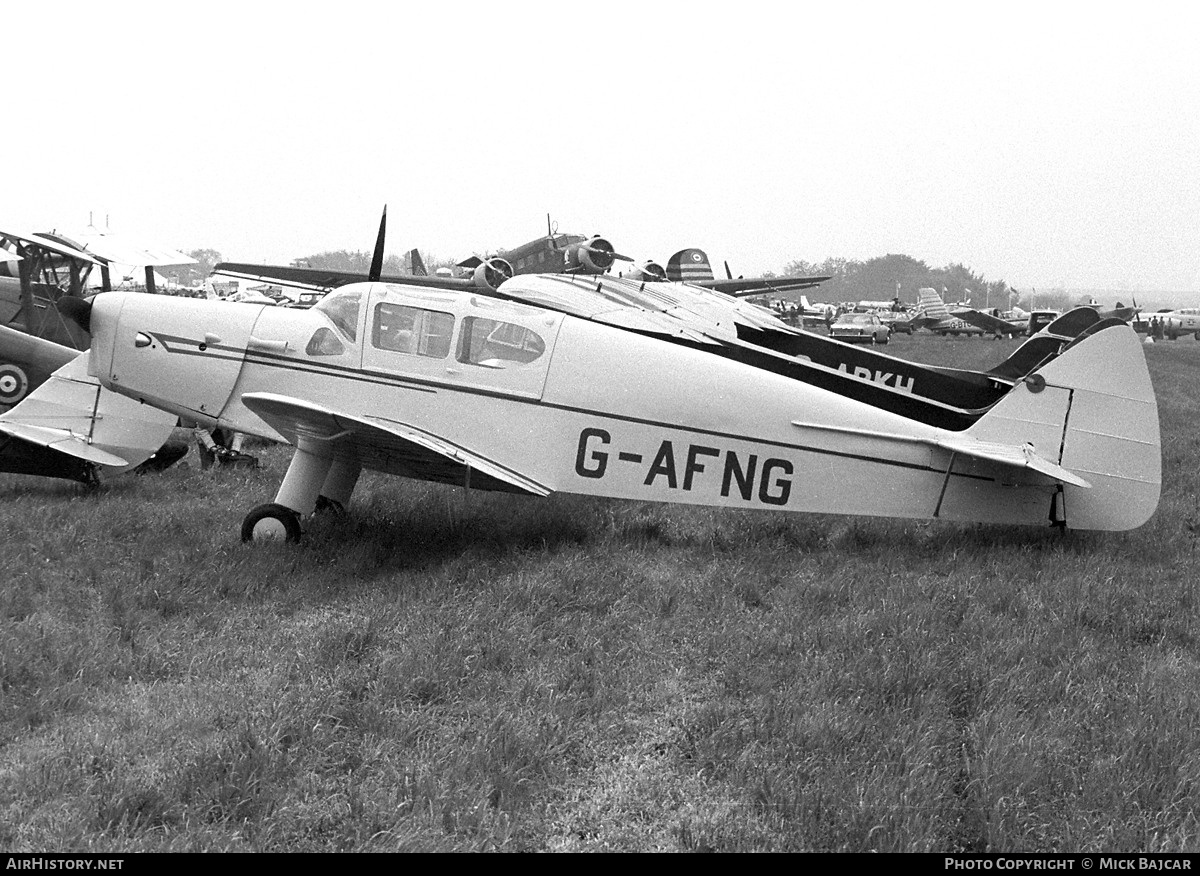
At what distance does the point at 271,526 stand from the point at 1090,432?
5.51 meters

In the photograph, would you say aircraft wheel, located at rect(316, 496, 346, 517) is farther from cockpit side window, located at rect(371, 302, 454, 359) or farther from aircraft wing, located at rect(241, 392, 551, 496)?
cockpit side window, located at rect(371, 302, 454, 359)

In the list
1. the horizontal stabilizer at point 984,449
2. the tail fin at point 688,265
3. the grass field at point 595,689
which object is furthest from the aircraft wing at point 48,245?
the tail fin at point 688,265

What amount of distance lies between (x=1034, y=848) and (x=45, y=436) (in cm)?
772

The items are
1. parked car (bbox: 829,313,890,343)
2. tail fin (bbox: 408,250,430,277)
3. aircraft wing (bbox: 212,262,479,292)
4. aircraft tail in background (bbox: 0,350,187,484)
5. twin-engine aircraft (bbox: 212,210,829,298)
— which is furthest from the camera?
parked car (bbox: 829,313,890,343)

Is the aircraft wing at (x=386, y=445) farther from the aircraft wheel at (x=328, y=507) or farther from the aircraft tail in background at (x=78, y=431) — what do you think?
the aircraft tail in background at (x=78, y=431)

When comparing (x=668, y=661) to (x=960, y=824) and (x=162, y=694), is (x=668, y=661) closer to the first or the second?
(x=960, y=824)

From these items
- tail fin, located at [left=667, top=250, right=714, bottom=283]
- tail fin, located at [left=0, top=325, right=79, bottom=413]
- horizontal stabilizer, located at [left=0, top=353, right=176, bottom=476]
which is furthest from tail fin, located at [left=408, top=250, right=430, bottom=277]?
horizontal stabilizer, located at [left=0, top=353, right=176, bottom=476]

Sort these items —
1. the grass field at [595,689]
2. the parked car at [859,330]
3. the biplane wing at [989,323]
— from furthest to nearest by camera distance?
1. the biplane wing at [989,323]
2. the parked car at [859,330]
3. the grass field at [595,689]

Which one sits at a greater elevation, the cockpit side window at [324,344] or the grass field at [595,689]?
the cockpit side window at [324,344]

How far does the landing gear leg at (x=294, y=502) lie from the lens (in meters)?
6.05

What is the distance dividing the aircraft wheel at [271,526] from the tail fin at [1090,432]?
4.37 m

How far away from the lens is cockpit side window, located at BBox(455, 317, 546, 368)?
20.7ft

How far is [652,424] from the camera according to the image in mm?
6191

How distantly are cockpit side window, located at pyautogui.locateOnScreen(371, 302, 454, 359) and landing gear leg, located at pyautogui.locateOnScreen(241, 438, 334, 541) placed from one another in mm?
903
